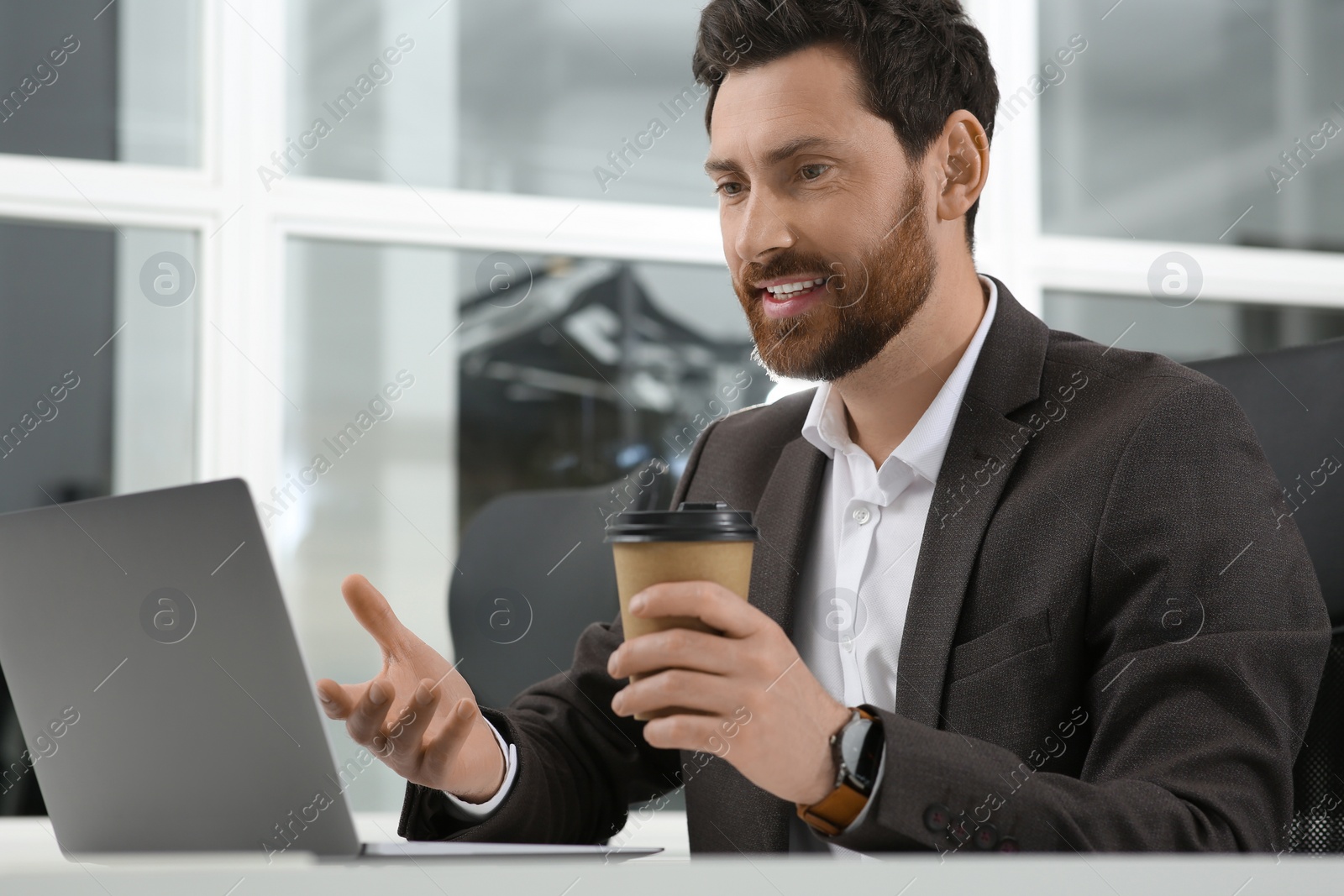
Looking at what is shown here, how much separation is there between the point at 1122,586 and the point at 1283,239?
2556 millimetres

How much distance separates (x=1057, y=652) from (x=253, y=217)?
218 centimetres

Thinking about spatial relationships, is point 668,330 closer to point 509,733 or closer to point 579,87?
point 579,87

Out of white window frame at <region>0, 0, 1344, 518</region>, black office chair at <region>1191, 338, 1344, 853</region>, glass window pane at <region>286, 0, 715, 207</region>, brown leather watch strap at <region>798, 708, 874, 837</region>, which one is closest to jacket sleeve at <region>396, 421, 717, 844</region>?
brown leather watch strap at <region>798, 708, 874, 837</region>

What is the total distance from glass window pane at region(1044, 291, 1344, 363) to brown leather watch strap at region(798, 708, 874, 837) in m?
2.54

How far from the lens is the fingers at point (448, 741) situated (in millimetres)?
1066

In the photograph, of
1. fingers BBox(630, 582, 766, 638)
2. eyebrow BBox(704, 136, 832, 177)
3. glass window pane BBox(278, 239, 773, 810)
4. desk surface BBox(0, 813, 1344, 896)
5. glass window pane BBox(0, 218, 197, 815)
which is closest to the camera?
desk surface BBox(0, 813, 1344, 896)

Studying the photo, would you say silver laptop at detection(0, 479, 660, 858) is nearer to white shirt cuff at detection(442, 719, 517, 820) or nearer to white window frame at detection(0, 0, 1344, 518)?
white shirt cuff at detection(442, 719, 517, 820)

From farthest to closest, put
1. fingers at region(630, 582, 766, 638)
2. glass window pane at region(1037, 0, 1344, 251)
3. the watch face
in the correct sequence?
glass window pane at region(1037, 0, 1344, 251) < the watch face < fingers at region(630, 582, 766, 638)

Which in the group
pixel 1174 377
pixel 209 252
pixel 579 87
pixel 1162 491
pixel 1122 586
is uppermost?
pixel 579 87

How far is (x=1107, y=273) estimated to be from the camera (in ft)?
10.1

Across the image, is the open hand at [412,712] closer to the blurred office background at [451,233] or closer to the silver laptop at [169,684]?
the silver laptop at [169,684]

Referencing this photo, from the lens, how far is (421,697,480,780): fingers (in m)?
1.07

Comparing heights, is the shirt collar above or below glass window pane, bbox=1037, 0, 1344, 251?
below

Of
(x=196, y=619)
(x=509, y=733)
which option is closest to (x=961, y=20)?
(x=509, y=733)
